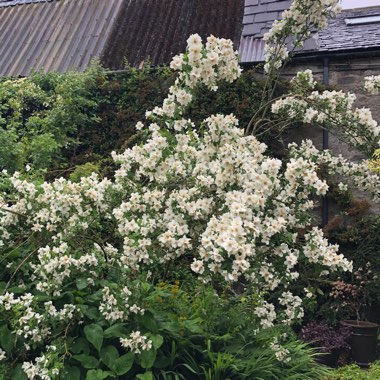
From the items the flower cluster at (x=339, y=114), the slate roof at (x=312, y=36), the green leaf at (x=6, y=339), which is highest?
the slate roof at (x=312, y=36)

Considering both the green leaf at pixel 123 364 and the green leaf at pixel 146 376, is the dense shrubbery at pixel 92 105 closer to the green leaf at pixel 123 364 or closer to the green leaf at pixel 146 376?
the green leaf at pixel 123 364

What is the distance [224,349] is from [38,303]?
1242mm

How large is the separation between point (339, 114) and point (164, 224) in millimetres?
2108

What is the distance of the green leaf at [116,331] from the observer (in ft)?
9.23

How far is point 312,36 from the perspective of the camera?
7199 millimetres

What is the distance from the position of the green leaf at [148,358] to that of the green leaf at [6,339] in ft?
2.35

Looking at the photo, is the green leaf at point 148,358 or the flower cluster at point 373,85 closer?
the green leaf at point 148,358

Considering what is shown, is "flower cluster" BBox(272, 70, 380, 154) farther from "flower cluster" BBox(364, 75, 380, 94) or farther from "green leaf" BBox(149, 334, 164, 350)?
"green leaf" BBox(149, 334, 164, 350)

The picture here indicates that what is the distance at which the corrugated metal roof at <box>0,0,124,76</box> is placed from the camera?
27.7 ft

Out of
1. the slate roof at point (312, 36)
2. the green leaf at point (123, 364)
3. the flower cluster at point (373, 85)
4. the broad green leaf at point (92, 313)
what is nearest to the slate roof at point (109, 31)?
the slate roof at point (312, 36)

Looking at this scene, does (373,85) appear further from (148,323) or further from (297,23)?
(148,323)

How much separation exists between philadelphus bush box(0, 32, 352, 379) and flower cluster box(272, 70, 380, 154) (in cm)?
114

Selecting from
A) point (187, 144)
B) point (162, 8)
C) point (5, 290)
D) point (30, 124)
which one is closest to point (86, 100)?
point (30, 124)

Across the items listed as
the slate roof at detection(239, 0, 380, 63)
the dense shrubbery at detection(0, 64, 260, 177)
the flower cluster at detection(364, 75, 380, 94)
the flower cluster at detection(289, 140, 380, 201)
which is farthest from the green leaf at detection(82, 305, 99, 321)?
the slate roof at detection(239, 0, 380, 63)
